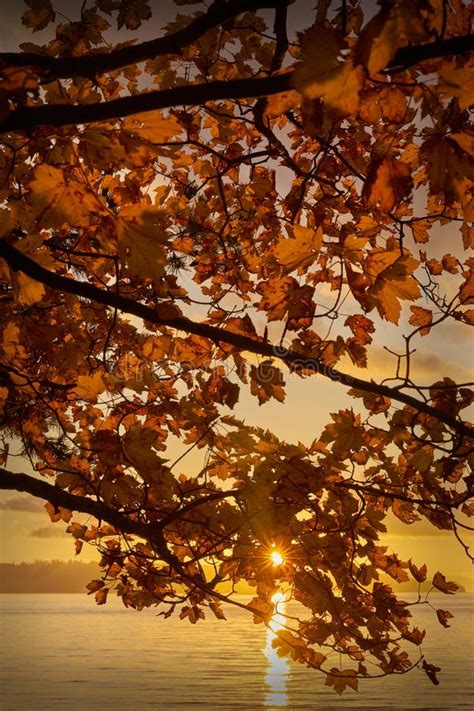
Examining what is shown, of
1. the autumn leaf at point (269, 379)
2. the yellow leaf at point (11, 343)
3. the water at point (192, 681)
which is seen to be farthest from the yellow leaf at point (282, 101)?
the water at point (192, 681)

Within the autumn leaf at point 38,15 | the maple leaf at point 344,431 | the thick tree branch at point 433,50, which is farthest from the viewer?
the autumn leaf at point 38,15

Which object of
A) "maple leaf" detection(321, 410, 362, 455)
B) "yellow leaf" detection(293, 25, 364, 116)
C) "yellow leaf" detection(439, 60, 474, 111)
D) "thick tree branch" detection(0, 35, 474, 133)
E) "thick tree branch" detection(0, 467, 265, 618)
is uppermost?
"thick tree branch" detection(0, 35, 474, 133)

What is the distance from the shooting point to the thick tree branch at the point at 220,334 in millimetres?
2436

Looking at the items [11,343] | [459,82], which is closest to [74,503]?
[11,343]

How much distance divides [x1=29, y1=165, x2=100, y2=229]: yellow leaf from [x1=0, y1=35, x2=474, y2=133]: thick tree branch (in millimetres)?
150

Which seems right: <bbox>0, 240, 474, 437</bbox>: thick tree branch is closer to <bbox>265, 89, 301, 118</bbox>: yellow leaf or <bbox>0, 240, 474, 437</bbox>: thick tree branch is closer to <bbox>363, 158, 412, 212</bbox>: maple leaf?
<bbox>363, 158, 412, 212</bbox>: maple leaf

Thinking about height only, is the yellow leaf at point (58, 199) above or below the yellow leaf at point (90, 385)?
above

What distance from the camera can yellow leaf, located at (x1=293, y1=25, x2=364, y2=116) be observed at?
4.79 ft

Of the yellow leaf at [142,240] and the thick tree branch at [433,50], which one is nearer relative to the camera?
the thick tree branch at [433,50]

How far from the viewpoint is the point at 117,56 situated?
6.29 ft

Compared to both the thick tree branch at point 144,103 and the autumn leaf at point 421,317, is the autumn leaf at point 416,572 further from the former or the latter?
the thick tree branch at point 144,103

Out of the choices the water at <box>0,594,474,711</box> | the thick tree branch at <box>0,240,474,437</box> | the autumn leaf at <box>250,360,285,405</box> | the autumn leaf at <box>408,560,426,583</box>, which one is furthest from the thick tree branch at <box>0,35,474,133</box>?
the water at <box>0,594,474,711</box>

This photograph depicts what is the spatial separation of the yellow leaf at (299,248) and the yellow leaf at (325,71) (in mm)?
736

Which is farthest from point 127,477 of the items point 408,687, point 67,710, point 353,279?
point 408,687
